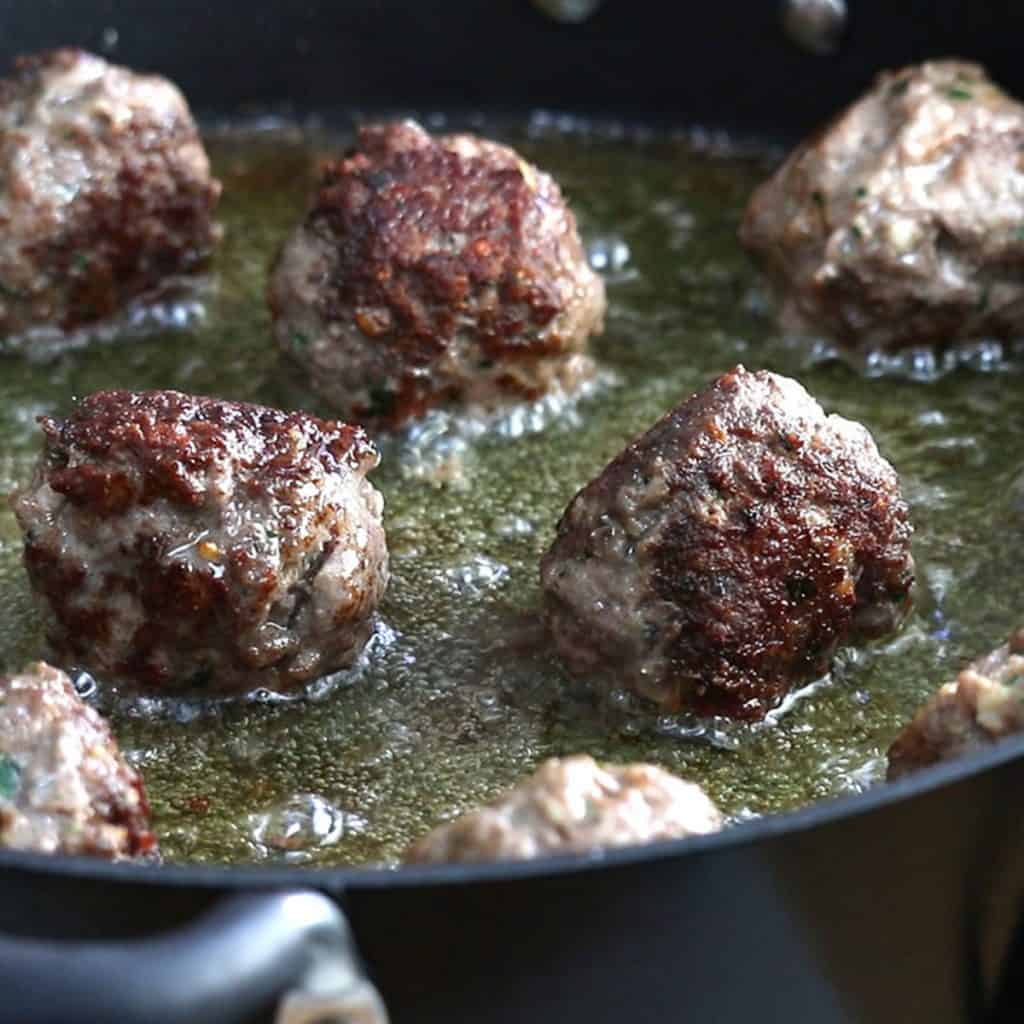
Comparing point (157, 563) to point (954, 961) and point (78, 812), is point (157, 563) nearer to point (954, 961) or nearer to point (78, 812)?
point (78, 812)

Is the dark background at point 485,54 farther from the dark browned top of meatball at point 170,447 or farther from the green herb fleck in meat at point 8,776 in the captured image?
the green herb fleck in meat at point 8,776

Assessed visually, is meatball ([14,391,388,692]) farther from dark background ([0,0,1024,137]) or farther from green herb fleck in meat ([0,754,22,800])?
dark background ([0,0,1024,137])

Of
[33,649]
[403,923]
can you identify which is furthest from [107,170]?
[403,923]

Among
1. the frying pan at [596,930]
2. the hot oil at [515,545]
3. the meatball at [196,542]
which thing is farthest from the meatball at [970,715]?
the meatball at [196,542]

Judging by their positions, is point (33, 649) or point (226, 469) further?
point (33, 649)

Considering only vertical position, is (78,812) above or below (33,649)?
above

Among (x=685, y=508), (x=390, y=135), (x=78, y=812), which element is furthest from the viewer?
(x=390, y=135)
